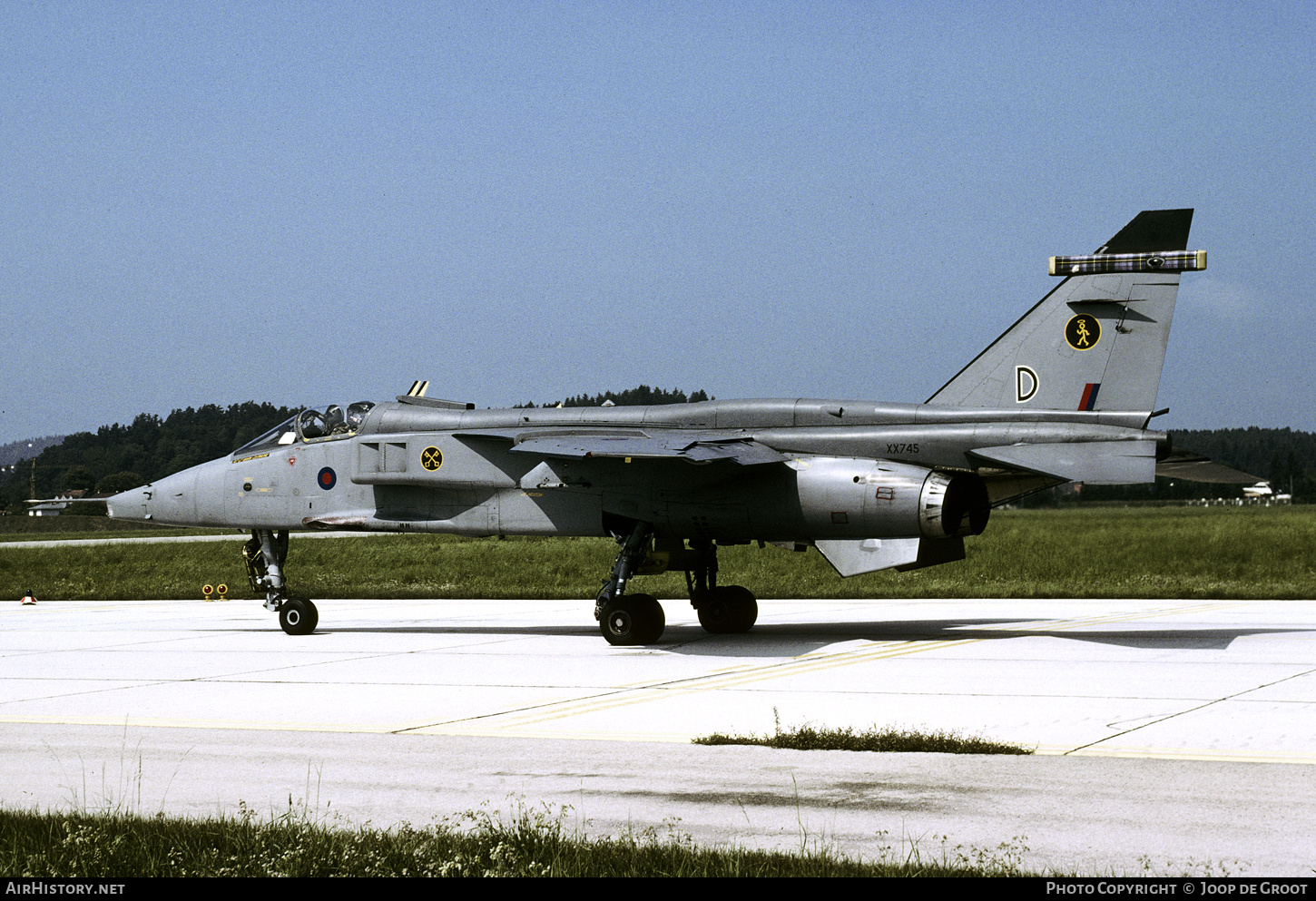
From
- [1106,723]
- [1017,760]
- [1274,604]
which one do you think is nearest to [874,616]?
[1274,604]

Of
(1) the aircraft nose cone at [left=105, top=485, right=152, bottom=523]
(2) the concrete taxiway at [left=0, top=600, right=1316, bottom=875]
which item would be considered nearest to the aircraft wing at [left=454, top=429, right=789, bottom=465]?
(2) the concrete taxiway at [left=0, top=600, right=1316, bottom=875]

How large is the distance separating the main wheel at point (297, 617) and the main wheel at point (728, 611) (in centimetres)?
612

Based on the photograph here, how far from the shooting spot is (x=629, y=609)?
16172 mm

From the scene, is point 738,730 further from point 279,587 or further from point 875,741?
point 279,587

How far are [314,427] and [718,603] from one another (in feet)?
22.3

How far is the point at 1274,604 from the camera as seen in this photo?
2142 centimetres

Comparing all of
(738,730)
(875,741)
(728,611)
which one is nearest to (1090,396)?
(728,611)

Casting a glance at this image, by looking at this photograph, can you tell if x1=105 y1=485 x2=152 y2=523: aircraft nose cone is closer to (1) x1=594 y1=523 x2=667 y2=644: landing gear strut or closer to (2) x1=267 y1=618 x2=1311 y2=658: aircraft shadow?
(2) x1=267 y1=618 x2=1311 y2=658: aircraft shadow

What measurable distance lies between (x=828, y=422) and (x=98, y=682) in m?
9.27

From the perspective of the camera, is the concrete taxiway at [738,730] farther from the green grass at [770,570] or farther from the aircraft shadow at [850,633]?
the green grass at [770,570]

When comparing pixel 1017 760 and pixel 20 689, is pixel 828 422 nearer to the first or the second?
pixel 1017 760

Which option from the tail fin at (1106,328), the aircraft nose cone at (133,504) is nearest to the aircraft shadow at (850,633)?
the tail fin at (1106,328)

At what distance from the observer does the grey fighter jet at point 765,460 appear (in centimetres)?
1496

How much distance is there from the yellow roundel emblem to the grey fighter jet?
2 cm
